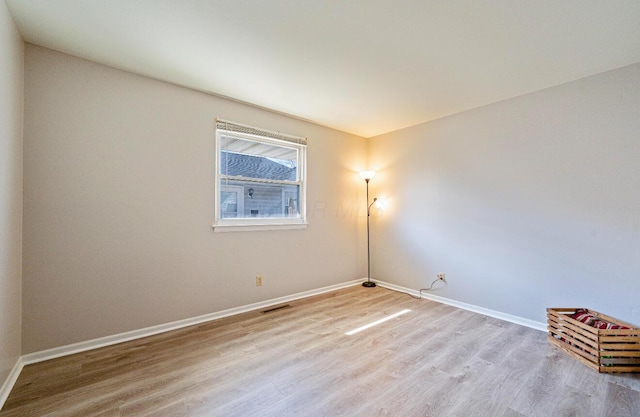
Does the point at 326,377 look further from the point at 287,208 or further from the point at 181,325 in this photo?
the point at 287,208

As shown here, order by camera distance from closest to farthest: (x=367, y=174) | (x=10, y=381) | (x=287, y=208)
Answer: (x=10, y=381) < (x=287, y=208) < (x=367, y=174)

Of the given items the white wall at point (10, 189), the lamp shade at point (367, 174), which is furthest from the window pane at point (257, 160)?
the white wall at point (10, 189)

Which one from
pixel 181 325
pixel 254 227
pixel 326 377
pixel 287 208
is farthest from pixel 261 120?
pixel 326 377

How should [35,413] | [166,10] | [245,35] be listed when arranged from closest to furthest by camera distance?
[35,413] → [166,10] → [245,35]

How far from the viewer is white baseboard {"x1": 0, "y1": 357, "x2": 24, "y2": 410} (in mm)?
1653

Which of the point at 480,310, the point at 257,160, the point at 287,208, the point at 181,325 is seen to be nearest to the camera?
the point at 181,325

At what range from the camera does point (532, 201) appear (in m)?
2.80

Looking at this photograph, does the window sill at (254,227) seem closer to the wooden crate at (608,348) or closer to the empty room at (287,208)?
the empty room at (287,208)

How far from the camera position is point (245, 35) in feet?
6.50

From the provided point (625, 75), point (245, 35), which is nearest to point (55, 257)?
point (245, 35)

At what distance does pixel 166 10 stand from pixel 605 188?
378cm

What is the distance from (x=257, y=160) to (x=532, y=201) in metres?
3.11

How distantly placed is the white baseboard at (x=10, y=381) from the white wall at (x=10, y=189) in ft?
0.15

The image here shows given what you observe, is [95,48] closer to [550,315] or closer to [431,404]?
[431,404]
